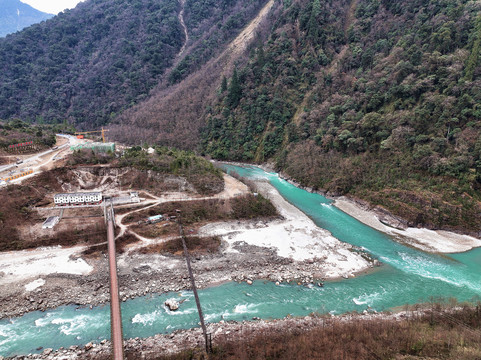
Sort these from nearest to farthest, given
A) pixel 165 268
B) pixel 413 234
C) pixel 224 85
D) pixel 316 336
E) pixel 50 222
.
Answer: pixel 316 336
pixel 165 268
pixel 50 222
pixel 413 234
pixel 224 85

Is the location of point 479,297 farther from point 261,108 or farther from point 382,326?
point 261,108

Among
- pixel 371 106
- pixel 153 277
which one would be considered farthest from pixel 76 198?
pixel 371 106

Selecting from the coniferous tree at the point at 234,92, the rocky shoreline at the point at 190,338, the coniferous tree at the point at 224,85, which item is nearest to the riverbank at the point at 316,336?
the rocky shoreline at the point at 190,338

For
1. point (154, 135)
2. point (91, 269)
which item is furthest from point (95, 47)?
point (91, 269)

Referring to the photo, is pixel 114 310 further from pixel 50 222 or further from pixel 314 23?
pixel 314 23

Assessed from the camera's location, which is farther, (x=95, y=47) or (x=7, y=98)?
(x=95, y=47)

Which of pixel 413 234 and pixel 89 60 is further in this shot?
pixel 89 60

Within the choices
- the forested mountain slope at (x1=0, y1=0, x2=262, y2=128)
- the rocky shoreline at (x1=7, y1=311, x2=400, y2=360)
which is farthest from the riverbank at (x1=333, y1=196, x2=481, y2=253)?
the forested mountain slope at (x1=0, y1=0, x2=262, y2=128)
